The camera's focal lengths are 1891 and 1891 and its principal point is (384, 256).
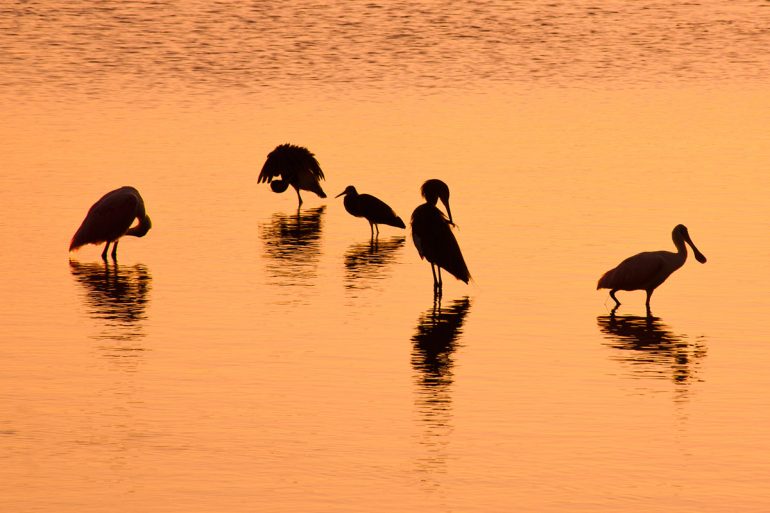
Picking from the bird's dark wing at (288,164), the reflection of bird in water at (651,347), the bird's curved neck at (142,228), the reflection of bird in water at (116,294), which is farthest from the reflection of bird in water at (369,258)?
the reflection of bird in water at (651,347)

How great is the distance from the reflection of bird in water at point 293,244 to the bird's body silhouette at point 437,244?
1.30 meters

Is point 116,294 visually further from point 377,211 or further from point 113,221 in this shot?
point 377,211

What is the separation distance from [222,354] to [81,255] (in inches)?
263

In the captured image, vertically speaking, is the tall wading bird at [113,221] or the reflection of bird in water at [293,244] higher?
the tall wading bird at [113,221]

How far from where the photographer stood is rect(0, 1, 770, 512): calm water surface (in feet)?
40.0

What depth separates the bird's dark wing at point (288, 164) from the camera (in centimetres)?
2673

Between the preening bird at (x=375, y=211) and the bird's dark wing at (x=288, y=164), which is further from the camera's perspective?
the bird's dark wing at (x=288, y=164)

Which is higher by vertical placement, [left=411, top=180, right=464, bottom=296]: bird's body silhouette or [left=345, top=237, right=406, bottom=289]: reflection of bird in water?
[left=411, top=180, right=464, bottom=296]: bird's body silhouette

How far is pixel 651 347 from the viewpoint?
16.4 metres

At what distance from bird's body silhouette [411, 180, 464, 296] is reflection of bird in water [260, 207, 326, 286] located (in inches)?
51.0

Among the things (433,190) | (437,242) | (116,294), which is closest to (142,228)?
(116,294)

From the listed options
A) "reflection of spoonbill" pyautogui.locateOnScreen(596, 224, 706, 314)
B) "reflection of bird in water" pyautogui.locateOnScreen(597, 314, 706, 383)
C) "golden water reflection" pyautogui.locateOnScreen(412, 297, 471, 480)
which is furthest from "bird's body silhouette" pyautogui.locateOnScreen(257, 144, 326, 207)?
"reflection of bird in water" pyautogui.locateOnScreen(597, 314, 706, 383)

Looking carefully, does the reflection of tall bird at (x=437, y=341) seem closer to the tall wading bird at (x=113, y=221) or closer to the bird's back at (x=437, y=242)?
the bird's back at (x=437, y=242)

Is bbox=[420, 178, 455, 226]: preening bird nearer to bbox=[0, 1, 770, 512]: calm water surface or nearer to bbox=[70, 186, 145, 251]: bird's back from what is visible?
bbox=[0, 1, 770, 512]: calm water surface
